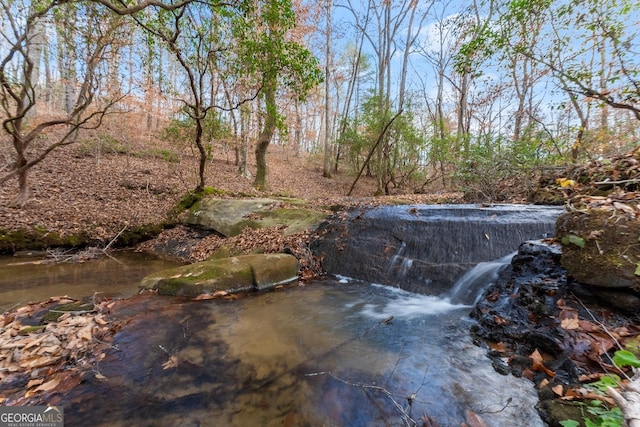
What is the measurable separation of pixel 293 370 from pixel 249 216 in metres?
5.44

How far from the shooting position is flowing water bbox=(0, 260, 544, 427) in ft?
6.48

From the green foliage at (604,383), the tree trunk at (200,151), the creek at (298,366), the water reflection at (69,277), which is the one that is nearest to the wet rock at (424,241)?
the creek at (298,366)

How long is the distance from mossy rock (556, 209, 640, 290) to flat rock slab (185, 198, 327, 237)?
467 centimetres

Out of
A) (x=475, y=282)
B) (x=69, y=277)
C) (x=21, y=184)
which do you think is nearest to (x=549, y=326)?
(x=475, y=282)

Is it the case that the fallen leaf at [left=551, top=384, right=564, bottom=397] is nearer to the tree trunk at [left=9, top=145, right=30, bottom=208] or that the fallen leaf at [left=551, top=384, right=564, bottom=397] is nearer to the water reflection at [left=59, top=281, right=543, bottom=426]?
the water reflection at [left=59, top=281, right=543, bottom=426]

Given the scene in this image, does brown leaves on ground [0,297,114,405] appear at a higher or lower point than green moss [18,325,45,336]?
lower

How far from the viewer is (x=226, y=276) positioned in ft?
14.6

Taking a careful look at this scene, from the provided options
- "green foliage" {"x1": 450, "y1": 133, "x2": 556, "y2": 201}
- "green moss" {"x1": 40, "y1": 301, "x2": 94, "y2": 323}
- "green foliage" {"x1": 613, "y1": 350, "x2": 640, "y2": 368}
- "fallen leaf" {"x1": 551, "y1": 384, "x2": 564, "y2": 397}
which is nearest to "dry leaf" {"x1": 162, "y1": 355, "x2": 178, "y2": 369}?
"green moss" {"x1": 40, "y1": 301, "x2": 94, "y2": 323}

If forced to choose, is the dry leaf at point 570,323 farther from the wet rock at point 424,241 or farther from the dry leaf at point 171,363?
the dry leaf at point 171,363

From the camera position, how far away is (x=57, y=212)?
23.3 feet

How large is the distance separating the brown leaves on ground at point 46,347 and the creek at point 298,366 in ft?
0.62

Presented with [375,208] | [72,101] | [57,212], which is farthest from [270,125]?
[72,101]

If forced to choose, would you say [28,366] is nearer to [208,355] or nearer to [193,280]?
[208,355]

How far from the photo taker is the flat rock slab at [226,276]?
418 cm
